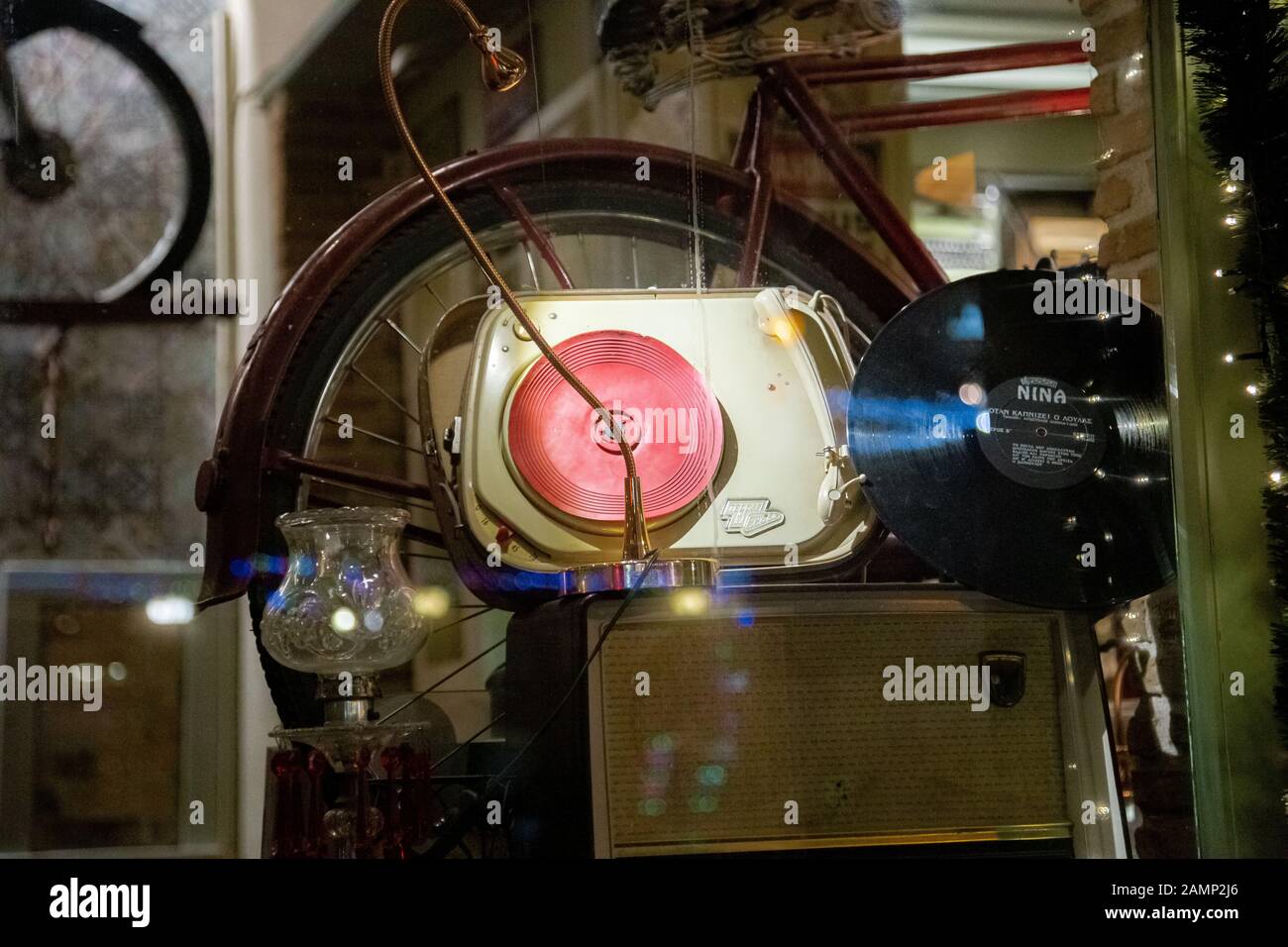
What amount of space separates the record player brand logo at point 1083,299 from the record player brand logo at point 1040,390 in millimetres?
106

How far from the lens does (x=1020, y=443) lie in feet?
5.49

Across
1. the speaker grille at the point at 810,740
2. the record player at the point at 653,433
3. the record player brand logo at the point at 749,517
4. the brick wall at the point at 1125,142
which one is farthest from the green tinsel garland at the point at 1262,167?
the record player brand logo at the point at 749,517

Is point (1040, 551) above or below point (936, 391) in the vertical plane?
below

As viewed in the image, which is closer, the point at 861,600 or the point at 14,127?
the point at 861,600

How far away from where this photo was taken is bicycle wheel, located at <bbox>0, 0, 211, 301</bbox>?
1896mm

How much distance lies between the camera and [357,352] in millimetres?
1936

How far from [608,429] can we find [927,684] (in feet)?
1.99

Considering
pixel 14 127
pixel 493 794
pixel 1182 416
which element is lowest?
pixel 493 794

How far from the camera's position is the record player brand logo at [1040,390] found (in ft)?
5.58

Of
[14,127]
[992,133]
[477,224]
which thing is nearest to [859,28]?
[992,133]

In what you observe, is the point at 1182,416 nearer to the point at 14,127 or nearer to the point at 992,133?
the point at 992,133

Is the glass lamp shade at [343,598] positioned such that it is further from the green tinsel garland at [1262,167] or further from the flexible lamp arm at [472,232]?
the green tinsel garland at [1262,167]

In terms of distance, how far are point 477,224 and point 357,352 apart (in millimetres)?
278
